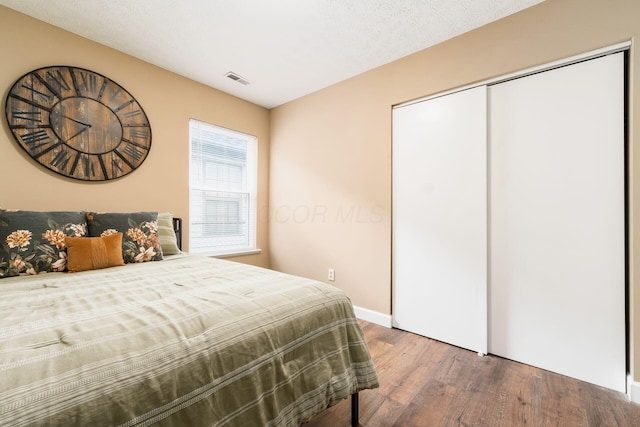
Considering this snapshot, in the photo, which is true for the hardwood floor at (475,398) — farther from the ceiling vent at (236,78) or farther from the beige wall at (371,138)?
the ceiling vent at (236,78)

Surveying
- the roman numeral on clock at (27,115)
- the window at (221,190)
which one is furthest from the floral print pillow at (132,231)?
the window at (221,190)

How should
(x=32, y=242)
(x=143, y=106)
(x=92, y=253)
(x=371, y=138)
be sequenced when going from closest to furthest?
(x=32, y=242)
(x=92, y=253)
(x=143, y=106)
(x=371, y=138)

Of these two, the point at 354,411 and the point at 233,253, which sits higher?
the point at 233,253

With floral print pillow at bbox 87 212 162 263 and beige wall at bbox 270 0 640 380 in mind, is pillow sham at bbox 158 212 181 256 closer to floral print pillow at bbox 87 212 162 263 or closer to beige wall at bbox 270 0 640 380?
floral print pillow at bbox 87 212 162 263

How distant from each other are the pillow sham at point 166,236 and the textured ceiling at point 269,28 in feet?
4.93

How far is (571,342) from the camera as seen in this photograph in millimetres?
1789

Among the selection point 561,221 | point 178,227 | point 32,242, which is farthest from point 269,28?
point 561,221

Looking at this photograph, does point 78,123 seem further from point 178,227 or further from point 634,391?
point 634,391

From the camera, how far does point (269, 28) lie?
2154mm

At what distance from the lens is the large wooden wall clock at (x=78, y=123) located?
6.59 ft

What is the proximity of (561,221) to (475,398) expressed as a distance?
1272 mm

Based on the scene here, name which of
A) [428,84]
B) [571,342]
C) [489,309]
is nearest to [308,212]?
[428,84]

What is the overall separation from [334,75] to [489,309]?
258cm

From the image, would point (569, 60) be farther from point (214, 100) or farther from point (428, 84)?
point (214, 100)
